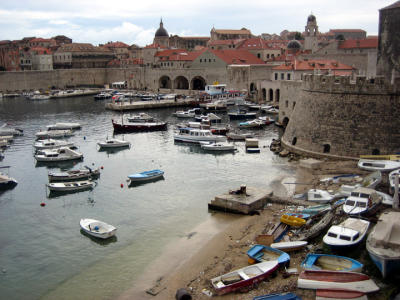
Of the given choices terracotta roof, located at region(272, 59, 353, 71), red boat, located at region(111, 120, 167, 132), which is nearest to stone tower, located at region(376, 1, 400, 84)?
terracotta roof, located at region(272, 59, 353, 71)

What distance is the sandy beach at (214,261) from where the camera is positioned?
12992 millimetres

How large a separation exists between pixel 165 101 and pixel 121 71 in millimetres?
32101

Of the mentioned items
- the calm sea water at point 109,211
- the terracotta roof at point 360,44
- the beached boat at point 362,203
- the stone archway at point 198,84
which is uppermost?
the terracotta roof at point 360,44

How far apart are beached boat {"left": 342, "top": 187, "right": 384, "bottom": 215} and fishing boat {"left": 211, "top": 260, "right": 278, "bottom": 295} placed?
3.76 m

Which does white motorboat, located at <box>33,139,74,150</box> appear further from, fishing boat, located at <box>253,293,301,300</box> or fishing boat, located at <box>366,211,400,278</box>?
fishing boat, located at <box>366,211,400,278</box>

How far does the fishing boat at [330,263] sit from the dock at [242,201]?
20.1 feet

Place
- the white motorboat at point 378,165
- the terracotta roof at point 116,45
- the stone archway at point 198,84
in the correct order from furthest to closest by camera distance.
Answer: the terracotta roof at point 116,45, the stone archway at point 198,84, the white motorboat at point 378,165

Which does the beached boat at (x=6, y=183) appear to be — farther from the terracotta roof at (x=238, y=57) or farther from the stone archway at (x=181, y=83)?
the stone archway at (x=181, y=83)

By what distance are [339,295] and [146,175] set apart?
16.5 meters

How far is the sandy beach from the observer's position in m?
13.0

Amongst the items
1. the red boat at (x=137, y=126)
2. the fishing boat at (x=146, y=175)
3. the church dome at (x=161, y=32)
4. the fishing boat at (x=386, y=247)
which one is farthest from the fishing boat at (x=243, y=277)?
the church dome at (x=161, y=32)

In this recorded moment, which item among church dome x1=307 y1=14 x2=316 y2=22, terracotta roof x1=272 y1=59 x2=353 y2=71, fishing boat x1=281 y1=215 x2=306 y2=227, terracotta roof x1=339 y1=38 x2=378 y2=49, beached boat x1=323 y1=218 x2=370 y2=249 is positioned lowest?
fishing boat x1=281 y1=215 x2=306 y2=227

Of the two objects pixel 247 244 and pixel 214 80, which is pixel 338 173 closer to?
pixel 247 244

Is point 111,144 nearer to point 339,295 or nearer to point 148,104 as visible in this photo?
point 339,295
